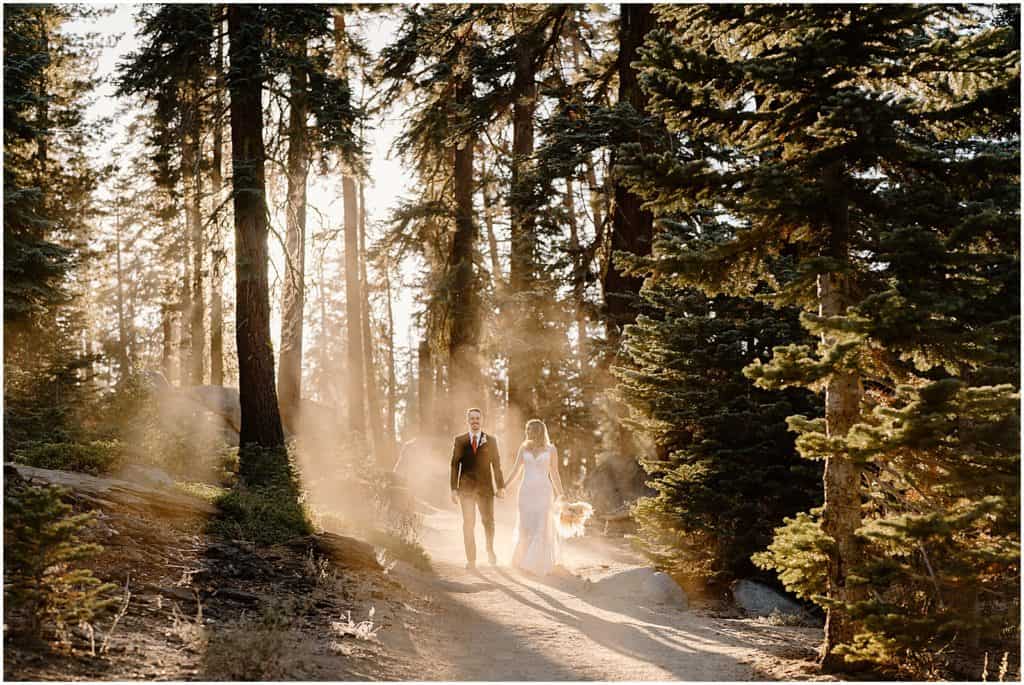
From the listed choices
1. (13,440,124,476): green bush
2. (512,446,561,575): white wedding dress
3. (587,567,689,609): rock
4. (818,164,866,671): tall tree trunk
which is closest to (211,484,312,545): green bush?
(13,440,124,476): green bush

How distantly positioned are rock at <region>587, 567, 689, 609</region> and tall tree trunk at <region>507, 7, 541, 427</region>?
29.4ft

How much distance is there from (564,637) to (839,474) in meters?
3.11

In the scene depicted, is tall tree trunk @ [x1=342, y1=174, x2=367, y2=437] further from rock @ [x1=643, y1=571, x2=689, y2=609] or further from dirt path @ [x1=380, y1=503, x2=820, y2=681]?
rock @ [x1=643, y1=571, x2=689, y2=609]

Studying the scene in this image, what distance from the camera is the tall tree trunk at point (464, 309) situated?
66.2 feet

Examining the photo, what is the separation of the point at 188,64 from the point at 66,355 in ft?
20.7

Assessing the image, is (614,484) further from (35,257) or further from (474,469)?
(35,257)

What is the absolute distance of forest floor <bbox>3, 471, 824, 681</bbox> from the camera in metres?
5.27

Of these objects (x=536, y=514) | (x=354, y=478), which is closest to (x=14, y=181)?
(x=536, y=514)

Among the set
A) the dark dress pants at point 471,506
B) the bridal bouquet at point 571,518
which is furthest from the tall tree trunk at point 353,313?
the bridal bouquet at point 571,518

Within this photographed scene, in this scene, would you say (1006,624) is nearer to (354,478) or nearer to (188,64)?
(354,478)

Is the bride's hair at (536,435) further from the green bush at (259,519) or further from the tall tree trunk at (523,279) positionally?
the tall tree trunk at (523,279)

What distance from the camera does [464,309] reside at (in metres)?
20.2

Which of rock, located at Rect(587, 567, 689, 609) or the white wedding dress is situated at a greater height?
the white wedding dress

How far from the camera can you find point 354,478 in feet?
60.7
